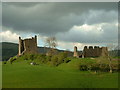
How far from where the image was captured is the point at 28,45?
325 ft

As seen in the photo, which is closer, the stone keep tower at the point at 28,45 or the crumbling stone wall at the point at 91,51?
the crumbling stone wall at the point at 91,51

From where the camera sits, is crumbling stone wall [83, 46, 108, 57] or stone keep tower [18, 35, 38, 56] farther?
stone keep tower [18, 35, 38, 56]

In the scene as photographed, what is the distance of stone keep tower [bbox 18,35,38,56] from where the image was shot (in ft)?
322

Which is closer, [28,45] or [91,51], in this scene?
[91,51]

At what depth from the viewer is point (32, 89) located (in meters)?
27.4

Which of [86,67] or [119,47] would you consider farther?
[119,47]

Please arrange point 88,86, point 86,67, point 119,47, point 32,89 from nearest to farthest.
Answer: point 32,89, point 88,86, point 86,67, point 119,47

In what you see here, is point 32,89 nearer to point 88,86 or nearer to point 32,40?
point 88,86

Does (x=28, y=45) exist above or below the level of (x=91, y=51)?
above

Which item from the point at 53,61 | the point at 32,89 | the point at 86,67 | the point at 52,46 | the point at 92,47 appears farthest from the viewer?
the point at 92,47

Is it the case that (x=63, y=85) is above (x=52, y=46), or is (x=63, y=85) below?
below

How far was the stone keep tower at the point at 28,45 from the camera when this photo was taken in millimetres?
98287

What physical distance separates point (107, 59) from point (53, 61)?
17515 millimetres

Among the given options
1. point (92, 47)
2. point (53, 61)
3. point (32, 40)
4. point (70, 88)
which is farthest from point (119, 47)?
point (32, 40)
